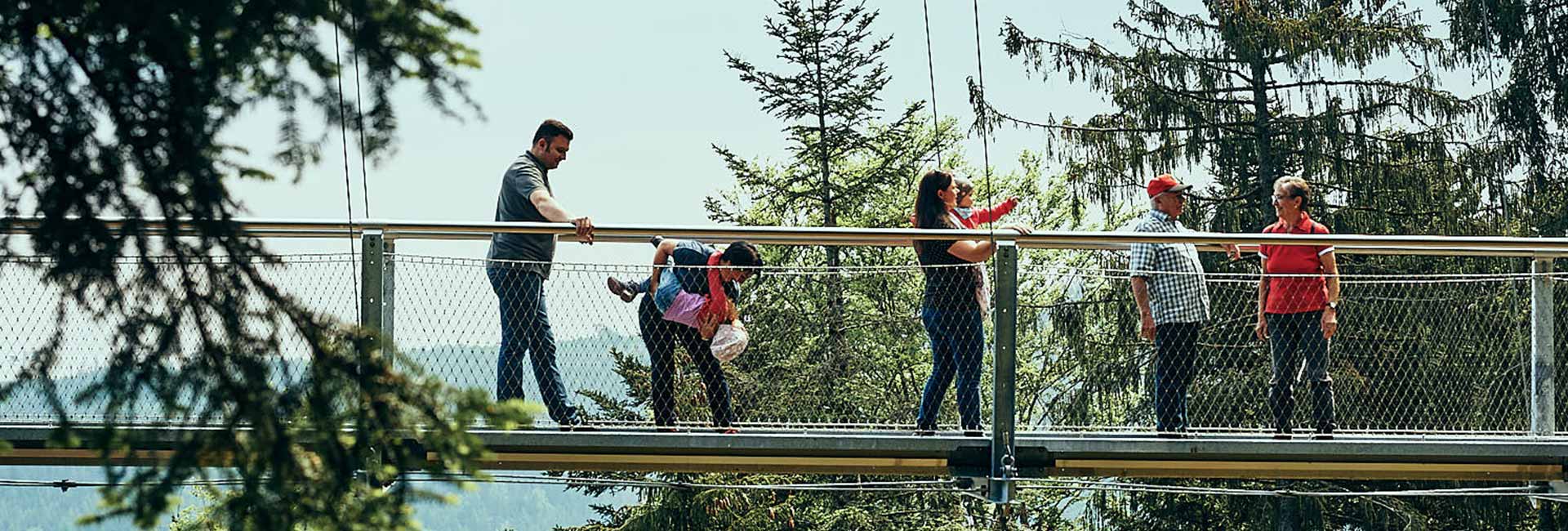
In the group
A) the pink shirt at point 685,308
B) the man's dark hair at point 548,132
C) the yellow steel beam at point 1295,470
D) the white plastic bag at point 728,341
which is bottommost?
the yellow steel beam at point 1295,470

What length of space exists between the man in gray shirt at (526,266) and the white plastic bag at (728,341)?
0.69m

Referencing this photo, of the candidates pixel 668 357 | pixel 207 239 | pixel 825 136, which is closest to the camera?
pixel 207 239

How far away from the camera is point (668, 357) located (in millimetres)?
9375

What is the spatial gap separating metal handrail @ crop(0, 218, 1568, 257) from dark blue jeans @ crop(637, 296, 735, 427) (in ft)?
1.22

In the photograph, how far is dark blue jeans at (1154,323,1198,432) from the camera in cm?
959

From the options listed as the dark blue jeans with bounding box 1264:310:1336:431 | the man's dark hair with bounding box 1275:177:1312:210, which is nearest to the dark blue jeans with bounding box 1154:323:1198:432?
the dark blue jeans with bounding box 1264:310:1336:431

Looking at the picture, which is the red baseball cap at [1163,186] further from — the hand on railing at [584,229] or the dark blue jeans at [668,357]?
the hand on railing at [584,229]

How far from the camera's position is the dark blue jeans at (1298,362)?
9734mm

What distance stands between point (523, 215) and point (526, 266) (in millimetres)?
223

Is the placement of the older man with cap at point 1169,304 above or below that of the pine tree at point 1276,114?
below

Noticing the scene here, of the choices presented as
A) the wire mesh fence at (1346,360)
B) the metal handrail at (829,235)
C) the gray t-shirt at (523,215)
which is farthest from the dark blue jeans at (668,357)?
the wire mesh fence at (1346,360)

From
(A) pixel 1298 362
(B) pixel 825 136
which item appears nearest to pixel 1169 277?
(A) pixel 1298 362

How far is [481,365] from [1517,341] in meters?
5.04

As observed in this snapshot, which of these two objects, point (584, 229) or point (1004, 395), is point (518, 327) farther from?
point (1004, 395)
